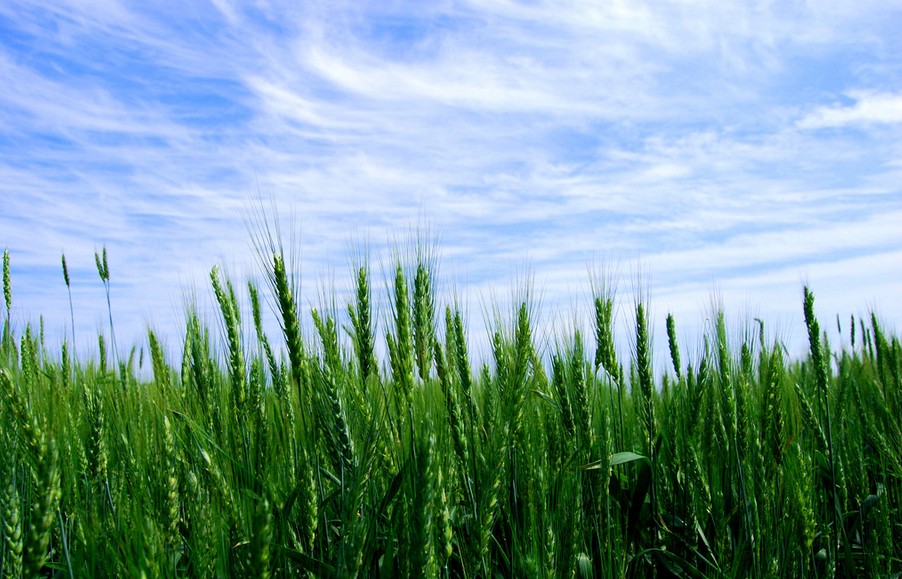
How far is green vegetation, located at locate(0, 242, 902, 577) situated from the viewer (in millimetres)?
1899

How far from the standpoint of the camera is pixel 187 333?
3.23 m

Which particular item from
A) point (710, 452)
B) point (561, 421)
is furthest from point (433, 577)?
point (710, 452)

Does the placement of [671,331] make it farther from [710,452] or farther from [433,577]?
[433,577]

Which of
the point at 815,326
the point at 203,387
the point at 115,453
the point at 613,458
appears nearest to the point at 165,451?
the point at 203,387

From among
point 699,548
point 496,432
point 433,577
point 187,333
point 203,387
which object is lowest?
point 699,548

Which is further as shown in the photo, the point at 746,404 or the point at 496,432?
the point at 746,404

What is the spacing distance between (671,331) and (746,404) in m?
0.79

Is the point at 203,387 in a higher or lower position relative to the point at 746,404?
higher

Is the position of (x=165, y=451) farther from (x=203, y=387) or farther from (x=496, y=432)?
(x=496, y=432)

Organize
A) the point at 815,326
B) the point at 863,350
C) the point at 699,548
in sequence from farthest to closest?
1. the point at 863,350
2. the point at 815,326
3. the point at 699,548

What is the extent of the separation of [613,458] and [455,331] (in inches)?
34.3

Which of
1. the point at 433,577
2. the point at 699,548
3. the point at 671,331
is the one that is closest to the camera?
the point at 433,577

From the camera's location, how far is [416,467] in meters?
1.84

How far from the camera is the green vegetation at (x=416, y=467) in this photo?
1899 mm
